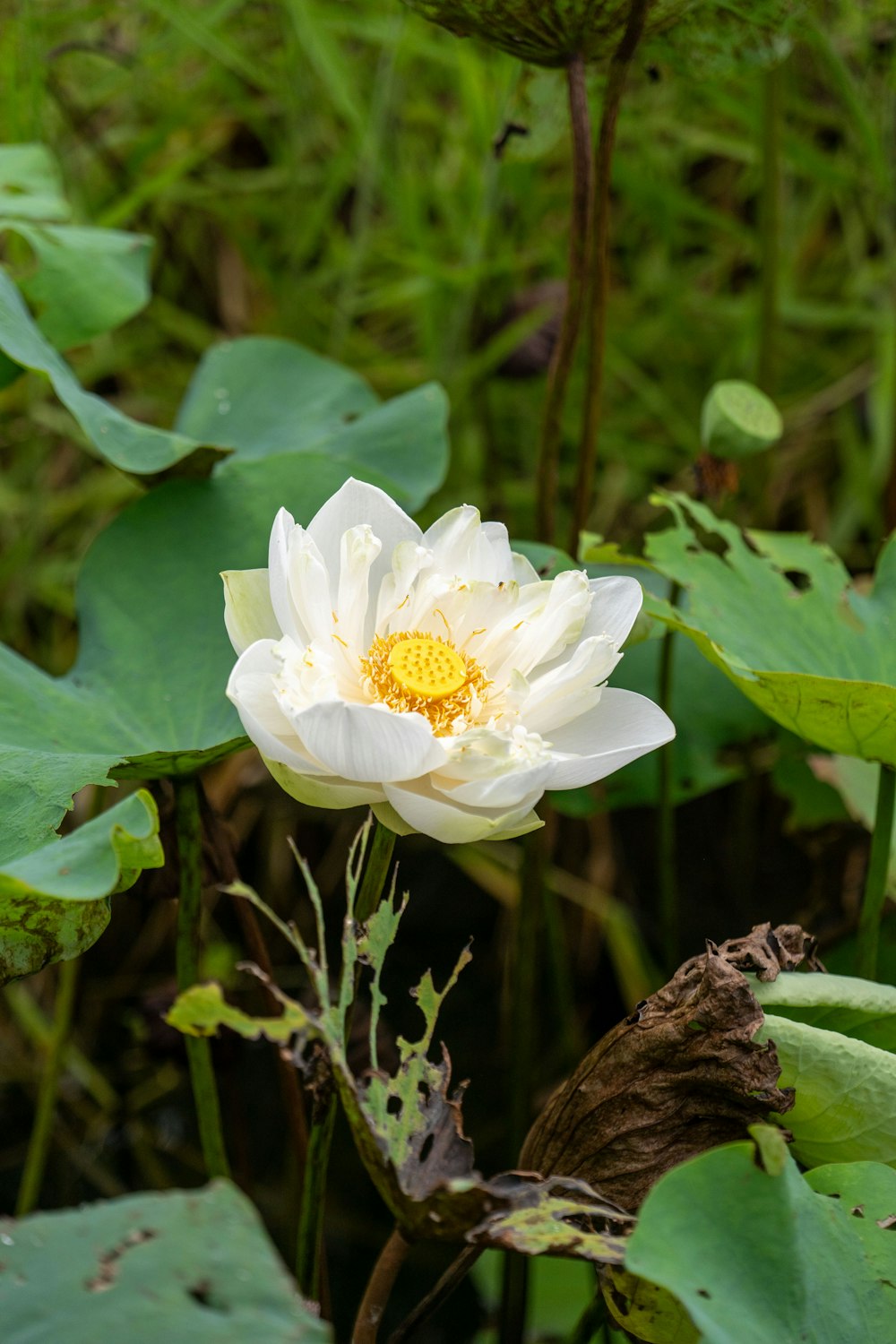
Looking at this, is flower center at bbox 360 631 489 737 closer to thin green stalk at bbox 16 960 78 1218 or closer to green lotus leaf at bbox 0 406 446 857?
green lotus leaf at bbox 0 406 446 857

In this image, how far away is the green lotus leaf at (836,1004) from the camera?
1.84 ft

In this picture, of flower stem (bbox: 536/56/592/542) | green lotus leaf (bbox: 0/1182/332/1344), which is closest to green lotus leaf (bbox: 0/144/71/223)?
flower stem (bbox: 536/56/592/542)

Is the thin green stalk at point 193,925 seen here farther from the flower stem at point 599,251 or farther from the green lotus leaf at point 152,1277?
the flower stem at point 599,251

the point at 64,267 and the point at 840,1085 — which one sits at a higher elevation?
the point at 64,267

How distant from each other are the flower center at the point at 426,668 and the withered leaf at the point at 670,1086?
166mm

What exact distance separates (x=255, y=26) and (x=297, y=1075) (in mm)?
1361

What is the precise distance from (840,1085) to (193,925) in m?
0.34

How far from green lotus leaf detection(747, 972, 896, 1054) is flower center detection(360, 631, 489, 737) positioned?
0.63ft

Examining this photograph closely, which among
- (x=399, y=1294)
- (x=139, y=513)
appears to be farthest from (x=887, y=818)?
(x=399, y=1294)

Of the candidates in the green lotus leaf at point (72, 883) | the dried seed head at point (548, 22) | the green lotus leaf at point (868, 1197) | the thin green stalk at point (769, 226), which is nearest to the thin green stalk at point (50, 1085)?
the green lotus leaf at point (72, 883)

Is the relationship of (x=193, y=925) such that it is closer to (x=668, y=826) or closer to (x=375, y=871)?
(x=375, y=871)

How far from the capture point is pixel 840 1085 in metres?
0.54

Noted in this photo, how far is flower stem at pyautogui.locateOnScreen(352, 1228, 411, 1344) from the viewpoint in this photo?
47cm

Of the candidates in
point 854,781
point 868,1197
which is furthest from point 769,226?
point 868,1197
